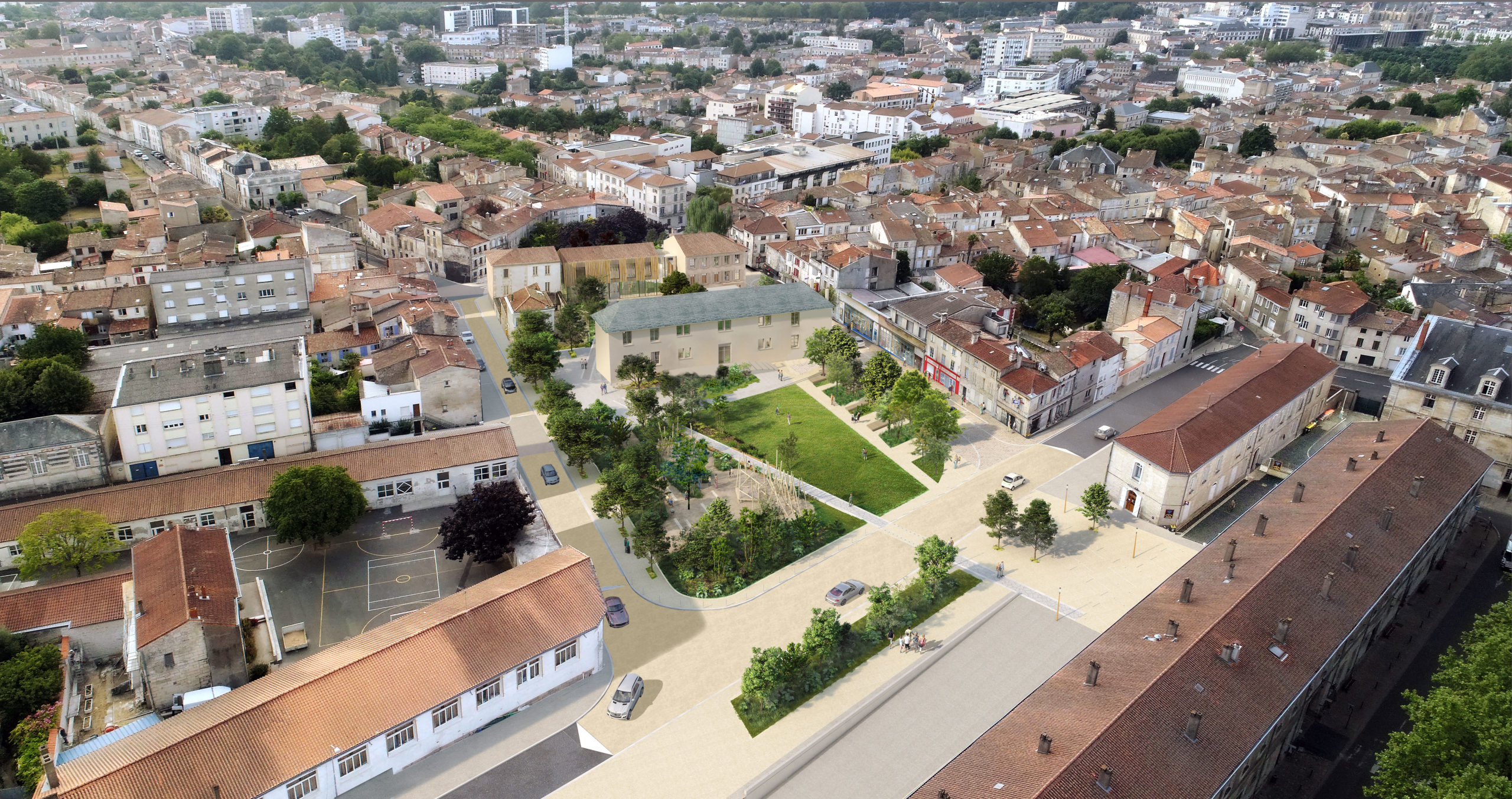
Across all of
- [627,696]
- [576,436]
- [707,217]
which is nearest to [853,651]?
[627,696]

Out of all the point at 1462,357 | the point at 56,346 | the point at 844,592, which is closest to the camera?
the point at 844,592

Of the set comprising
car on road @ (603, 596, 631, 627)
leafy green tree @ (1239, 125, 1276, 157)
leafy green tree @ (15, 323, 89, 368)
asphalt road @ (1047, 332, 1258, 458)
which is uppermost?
leafy green tree @ (1239, 125, 1276, 157)

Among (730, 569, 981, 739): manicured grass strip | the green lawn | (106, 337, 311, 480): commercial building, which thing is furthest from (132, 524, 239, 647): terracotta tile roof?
the green lawn

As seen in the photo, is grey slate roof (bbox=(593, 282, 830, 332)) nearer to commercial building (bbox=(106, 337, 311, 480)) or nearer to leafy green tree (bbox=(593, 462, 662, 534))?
leafy green tree (bbox=(593, 462, 662, 534))

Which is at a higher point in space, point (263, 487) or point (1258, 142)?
point (1258, 142)

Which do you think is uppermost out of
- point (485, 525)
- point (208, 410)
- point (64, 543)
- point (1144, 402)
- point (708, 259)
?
point (708, 259)

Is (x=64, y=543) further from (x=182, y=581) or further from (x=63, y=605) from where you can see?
(x=182, y=581)

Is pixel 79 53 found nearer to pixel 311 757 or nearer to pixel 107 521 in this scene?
pixel 107 521

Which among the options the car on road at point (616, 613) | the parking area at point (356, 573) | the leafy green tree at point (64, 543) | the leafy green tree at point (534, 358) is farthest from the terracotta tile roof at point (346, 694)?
the leafy green tree at point (534, 358)
